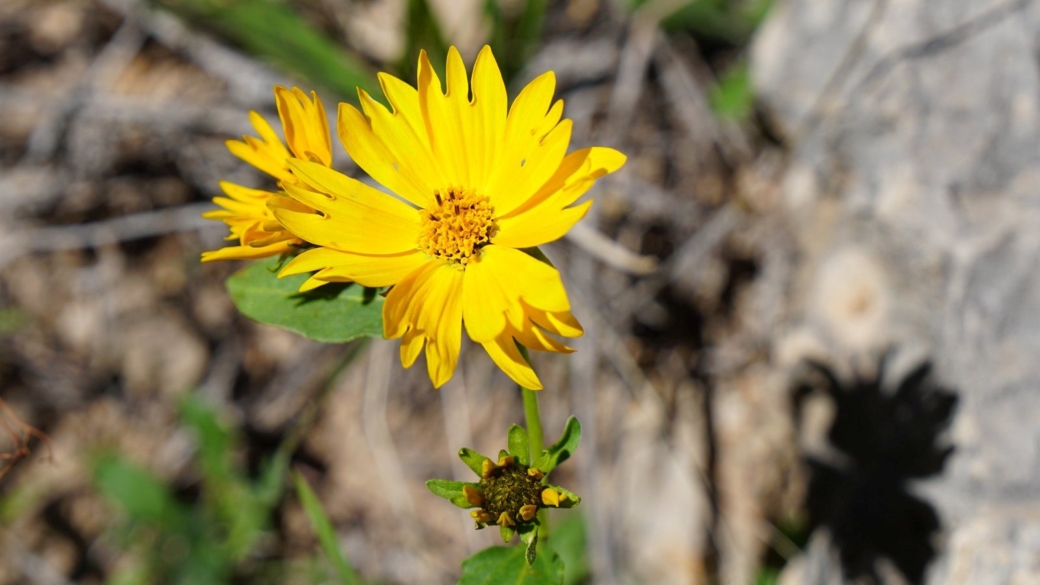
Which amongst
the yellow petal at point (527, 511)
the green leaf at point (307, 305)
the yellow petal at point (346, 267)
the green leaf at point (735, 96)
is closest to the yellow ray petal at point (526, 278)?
the yellow petal at point (346, 267)

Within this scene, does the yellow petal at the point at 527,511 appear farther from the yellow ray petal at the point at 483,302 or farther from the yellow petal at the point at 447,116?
the yellow petal at the point at 447,116

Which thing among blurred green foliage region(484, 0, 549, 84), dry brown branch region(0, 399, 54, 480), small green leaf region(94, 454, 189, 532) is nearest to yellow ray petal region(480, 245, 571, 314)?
dry brown branch region(0, 399, 54, 480)

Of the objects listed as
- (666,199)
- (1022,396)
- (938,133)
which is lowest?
(1022,396)

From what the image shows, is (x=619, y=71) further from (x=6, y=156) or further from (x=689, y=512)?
(x=6, y=156)

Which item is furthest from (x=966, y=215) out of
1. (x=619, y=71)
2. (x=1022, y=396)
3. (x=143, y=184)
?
(x=143, y=184)

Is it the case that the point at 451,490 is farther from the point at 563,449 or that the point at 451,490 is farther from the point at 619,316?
the point at 619,316
